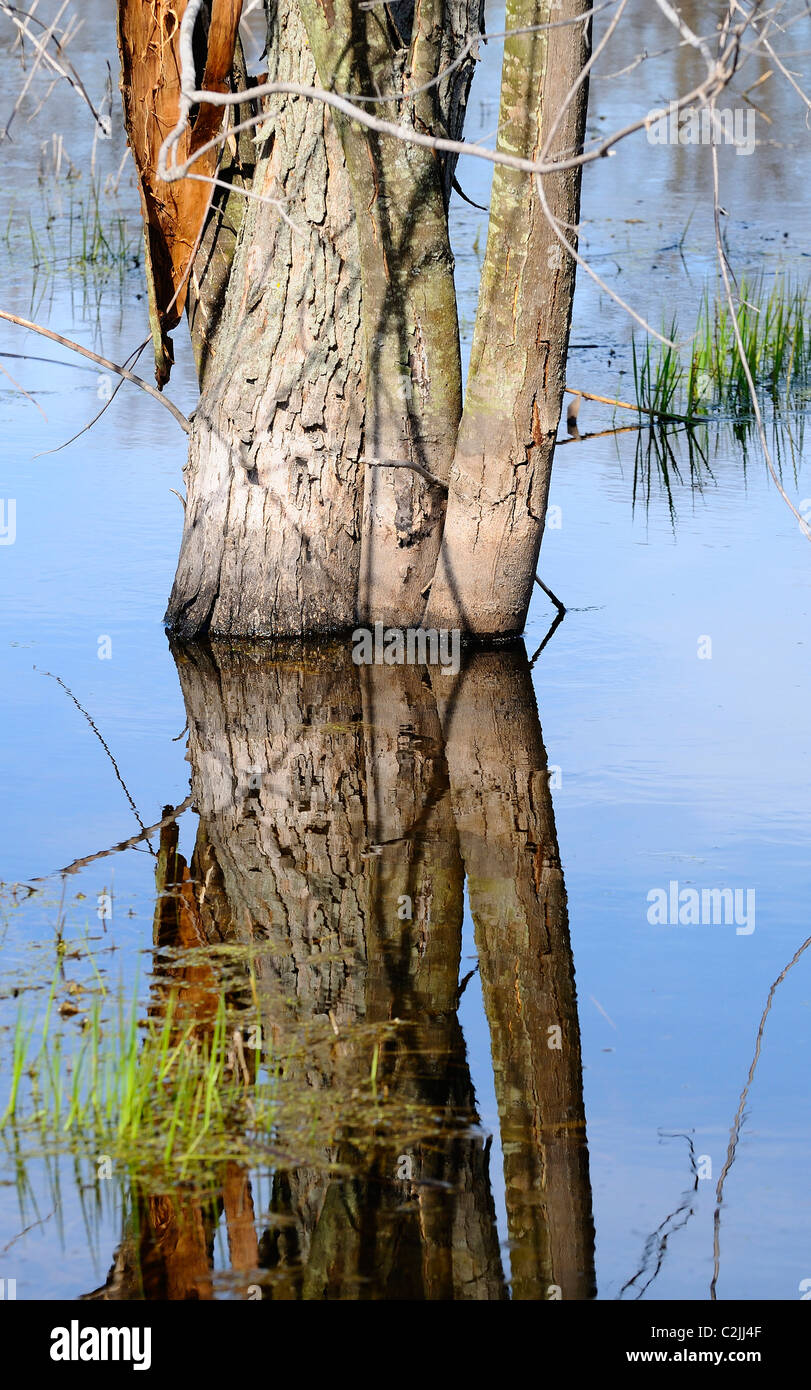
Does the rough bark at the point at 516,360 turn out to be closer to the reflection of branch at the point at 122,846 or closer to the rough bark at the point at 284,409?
the rough bark at the point at 284,409

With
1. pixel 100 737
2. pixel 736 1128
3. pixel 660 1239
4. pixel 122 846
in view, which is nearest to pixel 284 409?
pixel 100 737

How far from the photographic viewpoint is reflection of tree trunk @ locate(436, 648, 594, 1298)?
3188 mm

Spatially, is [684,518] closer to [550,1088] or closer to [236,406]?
[236,406]

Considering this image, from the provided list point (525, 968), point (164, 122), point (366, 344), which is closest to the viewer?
point (525, 968)

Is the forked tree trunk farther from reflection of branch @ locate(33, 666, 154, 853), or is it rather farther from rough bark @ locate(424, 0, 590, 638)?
reflection of branch @ locate(33, 666, 154, 853)

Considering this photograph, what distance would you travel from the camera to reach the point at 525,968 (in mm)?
4141

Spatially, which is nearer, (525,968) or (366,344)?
(525,968)

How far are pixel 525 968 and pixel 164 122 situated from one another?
372 cm

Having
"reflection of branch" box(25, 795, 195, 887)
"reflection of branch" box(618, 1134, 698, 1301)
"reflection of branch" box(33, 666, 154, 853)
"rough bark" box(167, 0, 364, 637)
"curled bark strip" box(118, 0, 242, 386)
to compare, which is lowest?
"reflection of branch" box(618, 1134, 698, 1301)

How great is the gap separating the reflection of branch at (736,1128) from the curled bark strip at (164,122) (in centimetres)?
355

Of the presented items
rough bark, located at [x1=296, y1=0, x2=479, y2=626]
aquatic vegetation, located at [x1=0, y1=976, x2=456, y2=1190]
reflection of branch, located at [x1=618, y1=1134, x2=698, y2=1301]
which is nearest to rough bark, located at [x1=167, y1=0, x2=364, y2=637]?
rough bark, located at [x1=296, y1=0, x2=479, y2=626]

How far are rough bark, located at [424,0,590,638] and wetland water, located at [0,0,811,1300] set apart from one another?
0.33 m

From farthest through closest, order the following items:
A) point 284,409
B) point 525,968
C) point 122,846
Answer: point 284,409 < point 122,846 < point 525,968

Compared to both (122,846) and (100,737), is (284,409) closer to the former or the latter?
(100,737)
